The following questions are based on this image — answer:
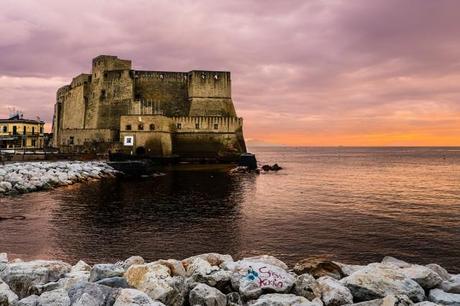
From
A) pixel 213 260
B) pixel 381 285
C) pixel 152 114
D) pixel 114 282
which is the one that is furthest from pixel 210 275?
pixel 152 114

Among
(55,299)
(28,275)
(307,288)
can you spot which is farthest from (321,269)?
(28,275)

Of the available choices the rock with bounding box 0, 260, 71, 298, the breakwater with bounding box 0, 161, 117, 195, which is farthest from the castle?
the rock with bounding box 0, 260, 71, 298

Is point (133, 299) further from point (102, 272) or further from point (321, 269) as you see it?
point (321, 269)

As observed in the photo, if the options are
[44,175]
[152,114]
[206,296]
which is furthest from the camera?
[152,114]

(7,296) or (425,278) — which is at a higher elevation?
(425,278)

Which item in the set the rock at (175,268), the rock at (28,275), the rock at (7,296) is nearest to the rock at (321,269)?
the rock at (175,268)

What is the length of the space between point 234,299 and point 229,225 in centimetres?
887

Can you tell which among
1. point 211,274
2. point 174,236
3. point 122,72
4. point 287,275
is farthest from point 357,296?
point 122,72

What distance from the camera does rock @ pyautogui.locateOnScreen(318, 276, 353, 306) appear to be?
6.70 metres

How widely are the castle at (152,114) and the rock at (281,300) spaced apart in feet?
143

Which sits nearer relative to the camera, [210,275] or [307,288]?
[307,288]

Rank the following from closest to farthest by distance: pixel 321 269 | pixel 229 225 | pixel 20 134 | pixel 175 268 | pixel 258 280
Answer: pixel 258 280, pixel 175 268, pixel 321 269, pixel 229 225, pixel 20 134

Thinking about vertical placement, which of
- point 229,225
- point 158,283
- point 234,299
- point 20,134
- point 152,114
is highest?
point 152,114

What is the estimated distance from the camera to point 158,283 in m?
6.98
